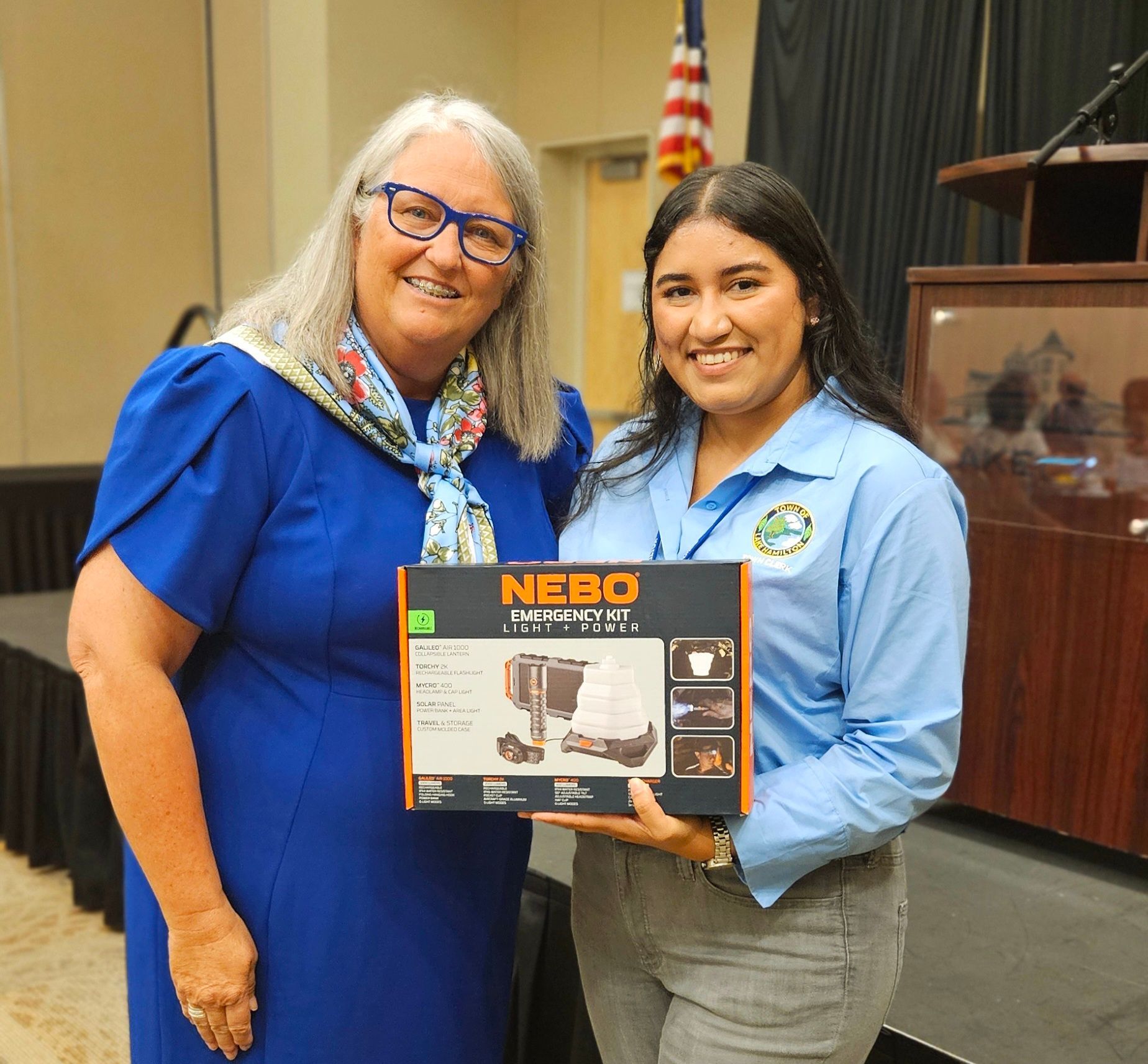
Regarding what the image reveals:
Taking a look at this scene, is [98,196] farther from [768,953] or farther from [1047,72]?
[768,953]

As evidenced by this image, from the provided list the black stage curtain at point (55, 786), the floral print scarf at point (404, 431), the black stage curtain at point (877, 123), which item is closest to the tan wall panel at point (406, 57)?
Result: the black stage curtain at point (877, 123)

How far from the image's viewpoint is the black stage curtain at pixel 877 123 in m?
3.40

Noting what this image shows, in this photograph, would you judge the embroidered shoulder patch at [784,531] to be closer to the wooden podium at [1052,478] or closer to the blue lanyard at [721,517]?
the blue lanyard at [721,517]


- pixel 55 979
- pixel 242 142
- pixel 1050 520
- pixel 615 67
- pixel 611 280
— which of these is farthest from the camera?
pixel 242 142

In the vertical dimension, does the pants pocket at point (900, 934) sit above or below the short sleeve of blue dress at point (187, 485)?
below

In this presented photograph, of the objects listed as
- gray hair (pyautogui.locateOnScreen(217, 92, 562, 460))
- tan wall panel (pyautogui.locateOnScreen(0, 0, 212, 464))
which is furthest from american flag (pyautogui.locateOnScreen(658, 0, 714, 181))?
gray hair (pyautogui.locateOnScreen(217, 92, 562, 460))

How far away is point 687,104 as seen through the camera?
427 cm

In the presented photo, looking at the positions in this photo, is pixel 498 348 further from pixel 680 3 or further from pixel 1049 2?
pixel 680 3

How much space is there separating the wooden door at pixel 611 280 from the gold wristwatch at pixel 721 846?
4.47 meters

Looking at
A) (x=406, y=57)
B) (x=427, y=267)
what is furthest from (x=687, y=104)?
(x=427, y=267)

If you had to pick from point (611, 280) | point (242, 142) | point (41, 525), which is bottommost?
point (41, 525)

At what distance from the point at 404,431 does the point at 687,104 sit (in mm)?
3454

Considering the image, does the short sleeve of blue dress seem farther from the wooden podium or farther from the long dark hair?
the wooden podium

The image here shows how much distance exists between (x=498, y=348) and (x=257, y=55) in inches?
192
